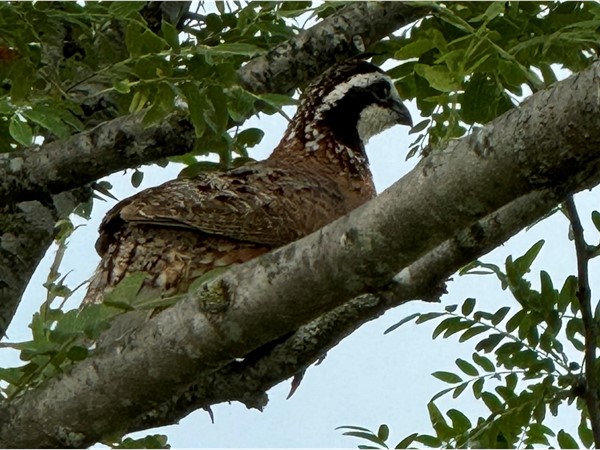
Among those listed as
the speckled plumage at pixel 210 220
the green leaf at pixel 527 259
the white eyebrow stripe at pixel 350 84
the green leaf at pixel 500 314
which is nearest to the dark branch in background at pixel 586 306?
the green leaf at pixel 527 259

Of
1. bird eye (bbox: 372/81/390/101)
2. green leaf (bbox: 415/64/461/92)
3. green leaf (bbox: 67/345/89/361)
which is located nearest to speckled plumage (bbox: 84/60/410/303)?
bird eye (bbox: 372/81/390/101)

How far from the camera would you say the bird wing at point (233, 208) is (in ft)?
14.9

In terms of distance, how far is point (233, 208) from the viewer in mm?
4652

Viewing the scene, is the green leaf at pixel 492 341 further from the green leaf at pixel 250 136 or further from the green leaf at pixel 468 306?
the green leaf at pixel 250 136

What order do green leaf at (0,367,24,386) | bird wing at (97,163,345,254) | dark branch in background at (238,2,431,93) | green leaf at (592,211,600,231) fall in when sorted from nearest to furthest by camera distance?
green leaf at (0,367,24,386)
green leaf at (592,211,600,231)
bird wing at (97,163,345,254)
dark branch in background at (238,2,431,93)

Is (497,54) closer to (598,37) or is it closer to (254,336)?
(598,37)

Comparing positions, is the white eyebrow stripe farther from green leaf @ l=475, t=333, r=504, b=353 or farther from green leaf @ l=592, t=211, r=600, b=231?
green leaf @ l=475, t=333, r=504, b=353

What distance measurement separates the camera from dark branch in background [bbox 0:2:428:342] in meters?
4.59

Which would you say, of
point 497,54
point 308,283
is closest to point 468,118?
point 497,54

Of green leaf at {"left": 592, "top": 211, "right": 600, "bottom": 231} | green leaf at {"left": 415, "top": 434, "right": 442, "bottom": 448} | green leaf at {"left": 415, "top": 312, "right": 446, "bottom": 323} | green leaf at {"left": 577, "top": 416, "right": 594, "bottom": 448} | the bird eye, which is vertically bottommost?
green leaf at {"left": 577, "top": 416, "right": 594, "bottom": 448}

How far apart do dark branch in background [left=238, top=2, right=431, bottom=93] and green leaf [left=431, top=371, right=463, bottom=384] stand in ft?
4.00

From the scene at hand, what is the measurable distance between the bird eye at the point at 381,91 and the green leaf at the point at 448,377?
1.57 m

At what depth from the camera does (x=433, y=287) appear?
3492 mm

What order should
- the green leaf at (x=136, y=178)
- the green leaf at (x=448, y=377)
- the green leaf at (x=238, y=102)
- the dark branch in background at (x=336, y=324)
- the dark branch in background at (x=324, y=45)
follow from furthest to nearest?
the green leaf at (x=136, y=178) < the dark branch in background at (x=324, y=45) < the green leaf at (x=448, y=377) < the green leaf at (x=238, y=102) < the dark branch in background at (x=336, y=324)
